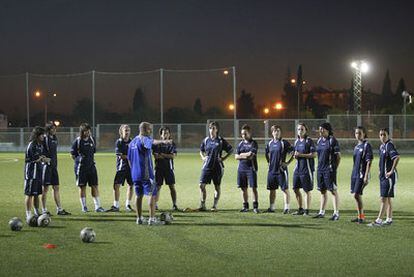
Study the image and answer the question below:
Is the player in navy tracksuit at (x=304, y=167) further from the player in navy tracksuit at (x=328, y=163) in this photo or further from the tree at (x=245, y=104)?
the tree at (x=245, y=104)

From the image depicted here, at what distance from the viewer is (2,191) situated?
1812 centimetres

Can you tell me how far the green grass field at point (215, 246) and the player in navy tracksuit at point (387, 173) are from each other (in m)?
0.31

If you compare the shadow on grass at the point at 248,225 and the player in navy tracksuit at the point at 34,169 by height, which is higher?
the player in navy tracksuit at the point at 34,169

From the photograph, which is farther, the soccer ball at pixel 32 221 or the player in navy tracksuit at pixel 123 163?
the player in navy tracksuit at pixel 123 163

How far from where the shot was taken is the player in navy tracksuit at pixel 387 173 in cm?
1138

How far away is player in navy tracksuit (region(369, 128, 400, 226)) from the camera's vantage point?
1138 cm

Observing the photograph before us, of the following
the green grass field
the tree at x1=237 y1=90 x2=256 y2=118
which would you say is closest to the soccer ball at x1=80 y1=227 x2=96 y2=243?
the green grass field

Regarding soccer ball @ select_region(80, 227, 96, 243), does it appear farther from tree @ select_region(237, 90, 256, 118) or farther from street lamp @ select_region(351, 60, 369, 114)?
tree @ select_region(237, 90, 256, 118)

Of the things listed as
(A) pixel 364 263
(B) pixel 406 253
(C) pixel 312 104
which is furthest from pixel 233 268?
(C) pixel 312 104

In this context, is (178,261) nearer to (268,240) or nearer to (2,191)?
(268,240)

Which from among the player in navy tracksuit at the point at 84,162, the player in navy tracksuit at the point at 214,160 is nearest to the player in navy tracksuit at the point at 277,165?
the player in navy tracksuit at the point at 214,160

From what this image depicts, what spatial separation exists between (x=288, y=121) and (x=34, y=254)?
3769cm

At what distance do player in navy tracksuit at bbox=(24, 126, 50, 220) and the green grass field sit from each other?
2.21 feet

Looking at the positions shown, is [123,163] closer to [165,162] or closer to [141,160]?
[165,162]
